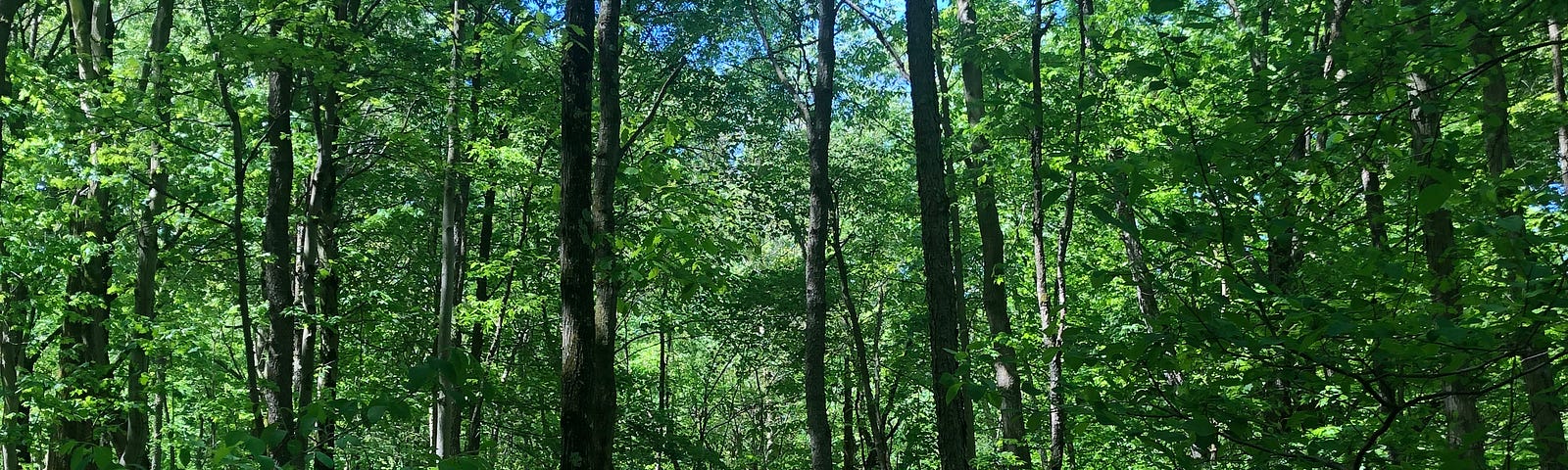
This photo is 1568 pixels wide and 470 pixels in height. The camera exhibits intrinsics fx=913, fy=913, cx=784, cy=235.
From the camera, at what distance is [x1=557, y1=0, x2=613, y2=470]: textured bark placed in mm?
5379

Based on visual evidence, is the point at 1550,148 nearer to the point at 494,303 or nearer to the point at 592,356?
the point at 592,356

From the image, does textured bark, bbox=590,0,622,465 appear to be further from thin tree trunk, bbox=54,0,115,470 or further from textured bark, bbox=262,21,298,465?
thin tree trunk, bbox=54,0,115,470

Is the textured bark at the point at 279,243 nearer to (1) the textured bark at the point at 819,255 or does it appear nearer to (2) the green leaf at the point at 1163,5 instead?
(1) the textured bark at the point at 819,255

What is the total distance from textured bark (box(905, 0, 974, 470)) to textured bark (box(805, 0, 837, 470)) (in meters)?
4.96

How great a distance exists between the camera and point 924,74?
23.1ft

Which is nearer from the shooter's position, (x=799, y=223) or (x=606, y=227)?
(x=606, y=227)

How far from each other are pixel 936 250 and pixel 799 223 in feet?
29.0

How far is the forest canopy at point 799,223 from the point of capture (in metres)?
3.08

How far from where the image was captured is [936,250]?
691cm

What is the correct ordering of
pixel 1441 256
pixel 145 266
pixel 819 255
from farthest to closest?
pixel 819 255 < pixel 145 266 < pixel 1441 256

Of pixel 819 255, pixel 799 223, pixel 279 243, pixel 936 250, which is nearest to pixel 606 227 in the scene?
pixel 936 250

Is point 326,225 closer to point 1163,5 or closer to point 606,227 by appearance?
point 606,227

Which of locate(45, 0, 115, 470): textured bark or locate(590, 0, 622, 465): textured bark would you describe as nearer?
locate(590, 0, 622, 465): textured bark

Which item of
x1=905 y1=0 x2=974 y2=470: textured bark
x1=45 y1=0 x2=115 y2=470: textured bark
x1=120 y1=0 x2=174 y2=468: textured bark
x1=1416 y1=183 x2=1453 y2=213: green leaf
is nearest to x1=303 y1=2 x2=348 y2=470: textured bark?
x1=120 y1=0 x2=174 y2=468: textured bark
